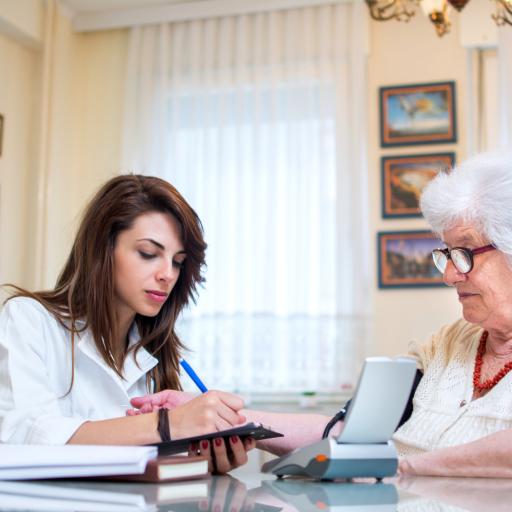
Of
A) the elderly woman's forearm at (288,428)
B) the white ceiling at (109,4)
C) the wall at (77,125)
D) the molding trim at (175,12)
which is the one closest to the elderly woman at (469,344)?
the elderly woman's forearm at (288,428)

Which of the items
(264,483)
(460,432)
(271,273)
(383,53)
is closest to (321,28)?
(383,53)

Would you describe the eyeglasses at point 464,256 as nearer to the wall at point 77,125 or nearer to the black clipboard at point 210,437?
the black clipboard at point 210,437

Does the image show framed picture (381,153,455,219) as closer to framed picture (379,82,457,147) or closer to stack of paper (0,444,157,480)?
framed picture (379,82,457,147)

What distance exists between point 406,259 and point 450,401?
9.03 feet

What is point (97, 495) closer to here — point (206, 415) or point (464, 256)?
point (206, 415)

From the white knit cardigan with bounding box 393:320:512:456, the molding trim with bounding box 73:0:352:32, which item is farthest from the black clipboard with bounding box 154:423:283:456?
the molding trim with bounding box 73:0:352:32

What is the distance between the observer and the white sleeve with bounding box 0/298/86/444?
1398 mm

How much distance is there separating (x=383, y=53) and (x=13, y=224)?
92.2 inches

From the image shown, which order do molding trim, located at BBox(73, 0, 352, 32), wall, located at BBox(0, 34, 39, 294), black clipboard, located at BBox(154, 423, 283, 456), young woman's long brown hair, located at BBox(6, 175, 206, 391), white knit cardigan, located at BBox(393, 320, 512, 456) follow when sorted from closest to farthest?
black clipboard, located at BBox(154, 423, 283, 456) → white knit cardigan, located at BBox(393, 320, 512, 456) → young woman's long brown hair, located at BBox(6, 175, 206, 391) → wall, located at BBox(0, 34, 39, 294) → molding trim, located at BBox(73, 0, 352, 32)

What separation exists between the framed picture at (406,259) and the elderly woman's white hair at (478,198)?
2.62 metres

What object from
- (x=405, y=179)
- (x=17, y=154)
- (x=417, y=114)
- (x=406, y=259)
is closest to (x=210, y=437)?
(x=406, y=259)

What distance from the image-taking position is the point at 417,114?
174 inches

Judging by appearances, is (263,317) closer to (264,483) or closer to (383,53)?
(383,53)

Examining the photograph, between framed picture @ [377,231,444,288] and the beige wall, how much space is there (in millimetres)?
50
